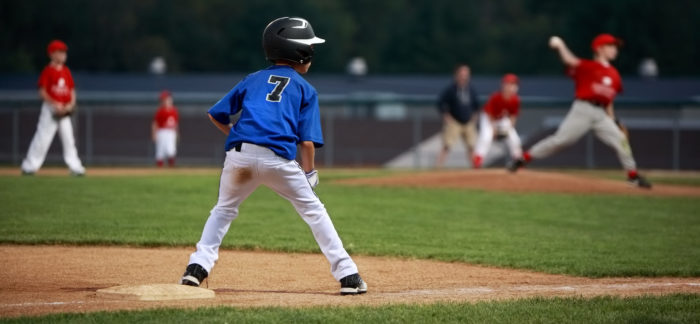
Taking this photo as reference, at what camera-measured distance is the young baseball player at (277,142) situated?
7375 mm

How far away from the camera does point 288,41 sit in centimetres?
759

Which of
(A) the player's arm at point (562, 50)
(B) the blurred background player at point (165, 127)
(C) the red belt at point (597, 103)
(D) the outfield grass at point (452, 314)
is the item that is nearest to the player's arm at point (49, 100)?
(A) the player's arm at point (562, 50)

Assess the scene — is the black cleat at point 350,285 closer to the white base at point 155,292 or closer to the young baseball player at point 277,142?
the young baseball player at point 277,142

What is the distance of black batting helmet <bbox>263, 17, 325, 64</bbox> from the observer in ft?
24.9

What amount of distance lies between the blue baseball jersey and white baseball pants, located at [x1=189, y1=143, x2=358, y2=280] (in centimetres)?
8

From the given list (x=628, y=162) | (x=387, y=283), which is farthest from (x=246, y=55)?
(x=387, y=283)

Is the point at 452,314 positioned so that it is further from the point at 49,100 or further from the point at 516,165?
the point at 49,100

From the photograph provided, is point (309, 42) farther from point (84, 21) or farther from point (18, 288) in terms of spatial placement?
point (84, 21)

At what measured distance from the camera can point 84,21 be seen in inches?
2849

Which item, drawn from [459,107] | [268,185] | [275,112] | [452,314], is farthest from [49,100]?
[452,314]

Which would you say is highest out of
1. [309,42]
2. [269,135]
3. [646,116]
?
[309,42]

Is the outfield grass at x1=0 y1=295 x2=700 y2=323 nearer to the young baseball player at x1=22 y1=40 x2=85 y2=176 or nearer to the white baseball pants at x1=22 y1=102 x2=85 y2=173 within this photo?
the young baseball player at x1=22 y1=40 x2=85 y2=176

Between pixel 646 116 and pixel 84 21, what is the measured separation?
45.7 metres

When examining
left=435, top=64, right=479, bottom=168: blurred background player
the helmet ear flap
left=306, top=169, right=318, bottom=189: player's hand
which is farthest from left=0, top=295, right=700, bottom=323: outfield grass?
left=435, top=64, right=479, bottom=168: blurred background player
